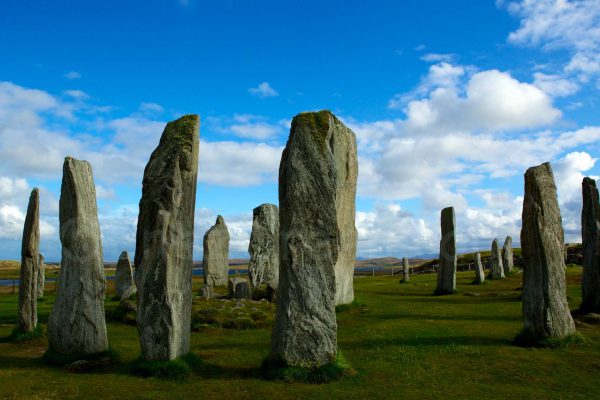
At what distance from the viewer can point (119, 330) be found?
15719mm

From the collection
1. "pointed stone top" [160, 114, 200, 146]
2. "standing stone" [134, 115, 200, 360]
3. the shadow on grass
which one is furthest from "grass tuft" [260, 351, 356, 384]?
"pointed stone top" [160, 114, 200, 146]

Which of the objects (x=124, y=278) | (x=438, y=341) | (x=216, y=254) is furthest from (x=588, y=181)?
(x=124, y=278)

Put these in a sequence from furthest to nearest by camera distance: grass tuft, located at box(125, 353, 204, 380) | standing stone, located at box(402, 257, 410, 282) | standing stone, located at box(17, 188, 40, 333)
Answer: standing stone, located at box(402, 257, 410, 282)
standing stone, located at box(17, 188, 40, 333)
grass tuft, located at box(125, 353, 204, 380)

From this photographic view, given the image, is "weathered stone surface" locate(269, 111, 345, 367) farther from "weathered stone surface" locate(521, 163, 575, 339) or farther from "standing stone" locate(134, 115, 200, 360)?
"weathered stone surface" locate(521, 163, 575, 339)

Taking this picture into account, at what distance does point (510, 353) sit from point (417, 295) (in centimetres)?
1430

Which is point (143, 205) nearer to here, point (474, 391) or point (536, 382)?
point (474, 391)

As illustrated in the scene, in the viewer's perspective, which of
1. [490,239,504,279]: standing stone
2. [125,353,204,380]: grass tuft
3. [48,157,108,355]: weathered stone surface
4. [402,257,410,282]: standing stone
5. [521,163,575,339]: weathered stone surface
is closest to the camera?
[125,353,204,380]: grass tuft

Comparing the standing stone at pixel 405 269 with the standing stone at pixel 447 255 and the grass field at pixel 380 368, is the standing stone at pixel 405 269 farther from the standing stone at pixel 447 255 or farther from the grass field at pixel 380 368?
the grass field at pixel 380 368

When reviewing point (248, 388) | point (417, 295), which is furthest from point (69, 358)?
point (417, 295)

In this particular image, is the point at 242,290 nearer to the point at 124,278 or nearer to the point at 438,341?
the point at 124,278

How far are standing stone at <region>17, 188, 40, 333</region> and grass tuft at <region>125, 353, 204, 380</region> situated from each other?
5.42m

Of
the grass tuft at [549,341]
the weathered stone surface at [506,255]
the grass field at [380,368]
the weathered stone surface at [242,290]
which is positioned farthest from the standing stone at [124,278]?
the weathered stone surface at [506,255]

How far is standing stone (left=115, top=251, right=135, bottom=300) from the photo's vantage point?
25984mm

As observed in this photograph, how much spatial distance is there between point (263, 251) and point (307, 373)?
18.5 meters
